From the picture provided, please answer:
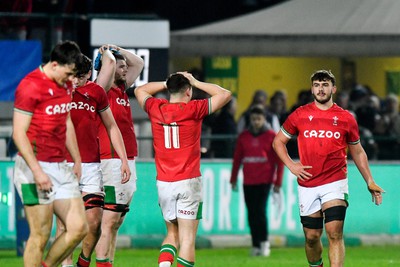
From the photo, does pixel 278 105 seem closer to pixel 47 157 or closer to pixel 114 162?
pixel 114 162

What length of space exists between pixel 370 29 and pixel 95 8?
16.8 feet

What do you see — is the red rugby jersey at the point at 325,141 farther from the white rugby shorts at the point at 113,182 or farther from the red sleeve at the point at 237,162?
the red sleeve at the point at 237,162

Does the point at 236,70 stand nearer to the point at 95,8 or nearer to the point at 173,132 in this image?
the point at 95,8

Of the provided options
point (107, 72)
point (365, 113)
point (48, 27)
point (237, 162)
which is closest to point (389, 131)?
point (365, 113)

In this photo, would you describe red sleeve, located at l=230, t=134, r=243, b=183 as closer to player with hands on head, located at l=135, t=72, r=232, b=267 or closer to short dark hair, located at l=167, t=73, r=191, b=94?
player with hands on head, located at l=135, t=72, r=232, b=267

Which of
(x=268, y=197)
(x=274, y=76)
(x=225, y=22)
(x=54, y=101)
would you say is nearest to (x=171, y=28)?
(x=225, y=22)

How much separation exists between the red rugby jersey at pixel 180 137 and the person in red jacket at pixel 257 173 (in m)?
6.15

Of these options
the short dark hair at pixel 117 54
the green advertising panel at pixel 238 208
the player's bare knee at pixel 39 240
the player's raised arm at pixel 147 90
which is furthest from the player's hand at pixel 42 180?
the green advertising panel at pixel 238 208

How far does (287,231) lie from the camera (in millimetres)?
23656

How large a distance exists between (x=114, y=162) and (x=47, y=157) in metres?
2.37

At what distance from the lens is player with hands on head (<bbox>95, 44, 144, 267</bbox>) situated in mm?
15781

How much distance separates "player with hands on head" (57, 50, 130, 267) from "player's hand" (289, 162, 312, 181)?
179 centimetres

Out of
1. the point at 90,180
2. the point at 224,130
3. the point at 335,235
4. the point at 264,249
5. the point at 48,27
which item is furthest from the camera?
the point at 224,130

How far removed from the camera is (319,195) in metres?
16.0
